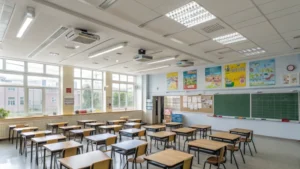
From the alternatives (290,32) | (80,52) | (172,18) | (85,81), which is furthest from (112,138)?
(85,81)

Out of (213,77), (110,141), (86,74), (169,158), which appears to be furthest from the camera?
(86,74)

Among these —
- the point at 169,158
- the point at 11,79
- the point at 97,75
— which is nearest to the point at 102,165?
the point at 169,158

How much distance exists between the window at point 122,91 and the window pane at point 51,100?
11.3 ft

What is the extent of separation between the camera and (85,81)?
34.1ft

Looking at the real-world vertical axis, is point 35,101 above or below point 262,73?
below

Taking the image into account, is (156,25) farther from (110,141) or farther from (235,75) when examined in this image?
(235,75)

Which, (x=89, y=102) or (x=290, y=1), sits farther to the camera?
(x=89, y=102)

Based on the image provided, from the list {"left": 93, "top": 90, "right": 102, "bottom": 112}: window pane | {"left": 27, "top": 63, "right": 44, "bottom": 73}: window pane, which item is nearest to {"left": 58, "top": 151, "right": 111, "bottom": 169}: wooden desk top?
{"left": 27, "top": 63, "right": 44, "bottom": 73}: window pane

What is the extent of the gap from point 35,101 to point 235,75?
383 inches

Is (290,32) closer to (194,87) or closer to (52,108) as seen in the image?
(194,87)

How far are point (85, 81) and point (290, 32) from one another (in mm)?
9436

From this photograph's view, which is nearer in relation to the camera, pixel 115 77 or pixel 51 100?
pixel 51 100

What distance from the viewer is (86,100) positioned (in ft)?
34.0

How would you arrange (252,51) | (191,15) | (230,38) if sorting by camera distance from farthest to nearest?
1. (252,51)
2. (230,38)
3. (191,15)
